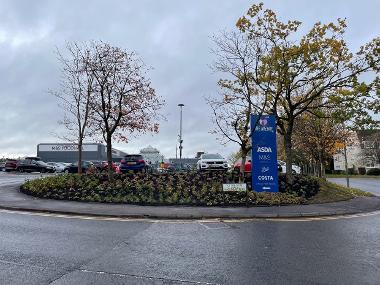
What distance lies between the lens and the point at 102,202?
51.2 feet

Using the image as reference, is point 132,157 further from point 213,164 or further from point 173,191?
point 173,191

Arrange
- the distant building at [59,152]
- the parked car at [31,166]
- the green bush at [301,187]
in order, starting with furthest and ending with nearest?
the distant building at [59,152] → the parked car at [31,166] → the green bush at [301,187]

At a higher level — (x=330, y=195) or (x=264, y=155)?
(x=264, y=155)

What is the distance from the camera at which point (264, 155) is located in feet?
55.3

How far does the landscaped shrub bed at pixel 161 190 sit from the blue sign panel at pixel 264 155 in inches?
22.7

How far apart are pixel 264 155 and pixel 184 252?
10.0 metres

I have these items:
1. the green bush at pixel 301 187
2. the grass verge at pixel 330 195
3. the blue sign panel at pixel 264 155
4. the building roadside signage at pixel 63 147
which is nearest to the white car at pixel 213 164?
the green bush at pixel 301 187

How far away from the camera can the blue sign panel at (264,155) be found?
16672mm

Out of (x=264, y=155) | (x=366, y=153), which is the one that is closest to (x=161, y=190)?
(x=264, y=155)

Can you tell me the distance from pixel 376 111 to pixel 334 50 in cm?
366

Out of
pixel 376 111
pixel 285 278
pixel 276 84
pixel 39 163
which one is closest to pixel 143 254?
pixel 285 278

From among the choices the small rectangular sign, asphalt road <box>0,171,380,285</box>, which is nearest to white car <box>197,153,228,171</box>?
the small rectangular sign

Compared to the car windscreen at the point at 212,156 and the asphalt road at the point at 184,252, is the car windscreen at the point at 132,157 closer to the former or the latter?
the car windscreen at the point at 212,156

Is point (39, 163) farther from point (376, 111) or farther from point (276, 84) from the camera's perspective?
point (376, 111)
